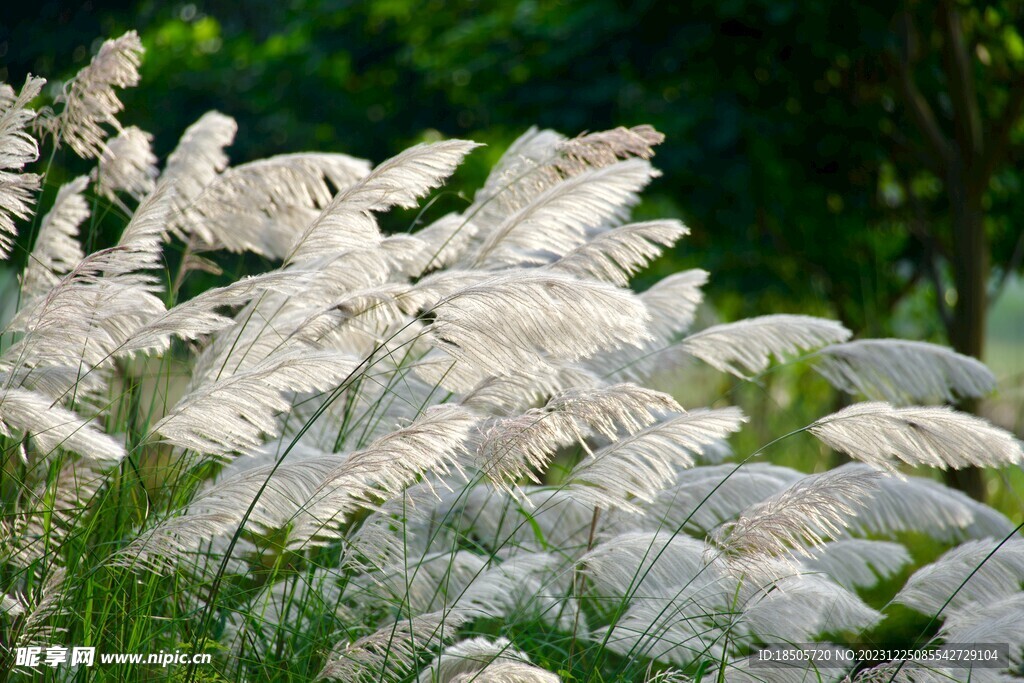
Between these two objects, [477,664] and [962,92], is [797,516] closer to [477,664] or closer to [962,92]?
[477,664]

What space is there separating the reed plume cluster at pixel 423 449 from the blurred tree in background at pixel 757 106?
9.34ft

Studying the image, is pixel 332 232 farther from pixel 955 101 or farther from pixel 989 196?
pixel 989 196

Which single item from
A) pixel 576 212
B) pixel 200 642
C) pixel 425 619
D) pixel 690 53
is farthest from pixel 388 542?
pixel 690 53

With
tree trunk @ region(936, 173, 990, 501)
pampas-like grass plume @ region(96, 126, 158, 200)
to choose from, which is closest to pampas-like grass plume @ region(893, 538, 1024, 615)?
pampas-like grass plume @ region(96, 126, 158, 200)

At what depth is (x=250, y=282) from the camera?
2057 mm

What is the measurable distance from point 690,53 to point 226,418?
4.36 m

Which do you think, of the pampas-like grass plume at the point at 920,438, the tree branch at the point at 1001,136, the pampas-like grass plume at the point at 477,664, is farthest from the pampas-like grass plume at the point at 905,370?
the tree branch at the point at 1001,136

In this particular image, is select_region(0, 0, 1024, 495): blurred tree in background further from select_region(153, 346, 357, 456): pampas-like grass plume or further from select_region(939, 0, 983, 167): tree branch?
select_region(153, 346, 357, 456): pampas-like grass plume

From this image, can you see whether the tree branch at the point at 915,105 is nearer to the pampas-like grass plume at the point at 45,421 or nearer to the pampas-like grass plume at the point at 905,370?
the pampas-like grass plume at the point at 905,370

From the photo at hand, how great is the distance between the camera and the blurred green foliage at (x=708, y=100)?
549 centimetres

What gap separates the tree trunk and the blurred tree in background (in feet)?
0.04

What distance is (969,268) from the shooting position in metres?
5.36

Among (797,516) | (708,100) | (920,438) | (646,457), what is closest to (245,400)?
(646,457)

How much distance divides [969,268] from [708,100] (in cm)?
174
